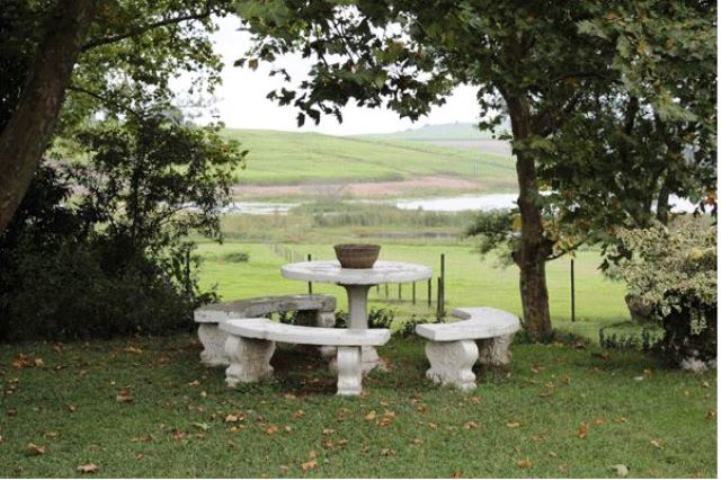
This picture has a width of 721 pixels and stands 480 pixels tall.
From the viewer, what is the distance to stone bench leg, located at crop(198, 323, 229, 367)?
8.45 meters

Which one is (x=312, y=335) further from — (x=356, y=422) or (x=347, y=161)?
(x=347, y=161)

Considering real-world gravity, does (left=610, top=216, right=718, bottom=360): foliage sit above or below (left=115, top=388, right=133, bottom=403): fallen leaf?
above

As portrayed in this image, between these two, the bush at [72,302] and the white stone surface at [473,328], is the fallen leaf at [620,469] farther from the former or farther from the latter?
the bush at [72,302]

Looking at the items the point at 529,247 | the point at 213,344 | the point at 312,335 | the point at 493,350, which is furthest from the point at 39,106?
the point at 529,247

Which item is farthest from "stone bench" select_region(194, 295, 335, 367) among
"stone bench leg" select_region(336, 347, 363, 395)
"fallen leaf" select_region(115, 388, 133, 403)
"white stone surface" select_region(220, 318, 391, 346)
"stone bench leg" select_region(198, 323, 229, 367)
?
"stone bench leg" select_region(336, 347, 363, 395)

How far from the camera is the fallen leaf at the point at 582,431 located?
6.00 metres

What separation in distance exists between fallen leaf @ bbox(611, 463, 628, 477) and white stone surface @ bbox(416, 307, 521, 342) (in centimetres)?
216

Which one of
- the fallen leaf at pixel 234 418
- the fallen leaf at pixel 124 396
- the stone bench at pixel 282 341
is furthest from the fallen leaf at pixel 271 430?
the fallen leaf at pixel 124 396

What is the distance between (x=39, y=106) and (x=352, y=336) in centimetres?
285

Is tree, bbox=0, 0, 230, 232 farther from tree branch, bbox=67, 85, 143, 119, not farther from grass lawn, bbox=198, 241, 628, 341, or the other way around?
grass lawn, bbox=198, 241, 628, 341

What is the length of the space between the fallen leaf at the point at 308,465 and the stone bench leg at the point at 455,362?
85.3 inches

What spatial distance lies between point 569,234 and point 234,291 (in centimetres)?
605

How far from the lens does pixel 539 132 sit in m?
11.7

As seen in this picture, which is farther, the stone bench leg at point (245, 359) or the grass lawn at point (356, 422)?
the stone bench leg at point (245, 359)
